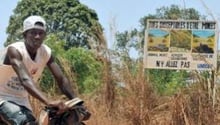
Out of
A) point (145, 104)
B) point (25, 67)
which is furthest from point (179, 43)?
point (25, 67)

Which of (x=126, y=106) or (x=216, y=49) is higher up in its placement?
(x=216, y=49)

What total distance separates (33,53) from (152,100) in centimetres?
272

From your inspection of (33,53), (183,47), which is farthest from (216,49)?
(33,53)

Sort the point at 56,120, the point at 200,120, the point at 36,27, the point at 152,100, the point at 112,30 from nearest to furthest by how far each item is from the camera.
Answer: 1. the point at 56,120
2. the point at 36,27
3. the point at 200,120
4. the point at 152,100
5. the point at 112,30

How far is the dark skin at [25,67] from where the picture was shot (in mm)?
4891

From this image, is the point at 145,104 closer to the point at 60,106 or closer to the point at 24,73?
the point at 24,73

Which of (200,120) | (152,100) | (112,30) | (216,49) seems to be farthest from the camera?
(216,49)

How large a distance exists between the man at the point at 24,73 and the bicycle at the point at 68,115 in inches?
6.1

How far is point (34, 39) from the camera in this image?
17.3ft

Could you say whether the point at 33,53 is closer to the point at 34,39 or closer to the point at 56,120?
the point at 34,39

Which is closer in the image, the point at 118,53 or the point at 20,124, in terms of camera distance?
the point at 20,124

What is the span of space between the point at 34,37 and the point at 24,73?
0.34m

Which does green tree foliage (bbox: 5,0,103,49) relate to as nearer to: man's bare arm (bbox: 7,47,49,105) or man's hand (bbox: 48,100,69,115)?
man's bare arm (bbox: 7,47,49,105)

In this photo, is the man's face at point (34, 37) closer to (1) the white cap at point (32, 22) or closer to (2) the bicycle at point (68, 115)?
(1) the white cap at point (32, 22)
